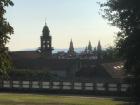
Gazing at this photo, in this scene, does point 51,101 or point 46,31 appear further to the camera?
point 46,31

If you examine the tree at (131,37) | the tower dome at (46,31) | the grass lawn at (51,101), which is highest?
the tower dome at (46,31)

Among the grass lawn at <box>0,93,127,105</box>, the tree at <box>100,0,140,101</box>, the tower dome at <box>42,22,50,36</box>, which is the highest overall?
the tower dome at <box>42,22,50,36</box>

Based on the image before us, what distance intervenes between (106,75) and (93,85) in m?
32.7

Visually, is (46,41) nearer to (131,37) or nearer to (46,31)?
(46,31)

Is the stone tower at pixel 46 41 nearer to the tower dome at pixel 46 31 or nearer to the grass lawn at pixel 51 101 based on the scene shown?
the tower dome at pixel 46 31

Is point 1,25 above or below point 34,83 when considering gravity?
above

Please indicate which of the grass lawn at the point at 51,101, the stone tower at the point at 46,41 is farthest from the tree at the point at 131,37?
the stone tower at the point at 46,41

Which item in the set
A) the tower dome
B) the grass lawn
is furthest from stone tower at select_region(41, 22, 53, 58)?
the grass lawn

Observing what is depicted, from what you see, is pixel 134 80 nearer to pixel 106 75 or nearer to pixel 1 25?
pixel 1 25

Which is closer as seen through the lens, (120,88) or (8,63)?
(8,63)

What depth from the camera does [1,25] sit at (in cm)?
2695

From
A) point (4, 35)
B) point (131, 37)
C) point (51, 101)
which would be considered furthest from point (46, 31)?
point (131, 37)

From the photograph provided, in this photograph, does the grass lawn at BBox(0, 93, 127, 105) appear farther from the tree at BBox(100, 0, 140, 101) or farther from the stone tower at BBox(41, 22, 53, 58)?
the stone tower at BBox(41, 22, 53, 58)

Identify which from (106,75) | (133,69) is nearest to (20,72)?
(106,75)
